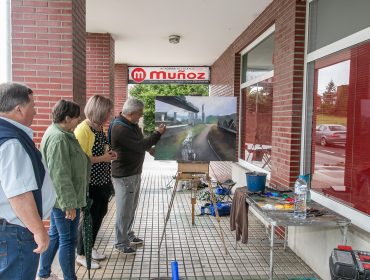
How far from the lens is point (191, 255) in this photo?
4.36 m

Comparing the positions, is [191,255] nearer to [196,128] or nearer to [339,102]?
[196,128]

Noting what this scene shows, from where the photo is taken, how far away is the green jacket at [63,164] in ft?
9.70

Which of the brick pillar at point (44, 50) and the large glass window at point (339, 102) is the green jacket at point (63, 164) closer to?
the brick pillar at point (44, 50)

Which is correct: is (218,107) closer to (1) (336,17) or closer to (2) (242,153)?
(1) (336,17)

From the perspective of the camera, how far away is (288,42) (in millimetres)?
4703

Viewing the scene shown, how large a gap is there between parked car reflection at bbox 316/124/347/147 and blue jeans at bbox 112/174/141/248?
6.74 feet

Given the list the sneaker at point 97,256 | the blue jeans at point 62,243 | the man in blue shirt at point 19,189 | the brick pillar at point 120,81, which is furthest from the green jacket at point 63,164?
the brick pillar at point 120,81

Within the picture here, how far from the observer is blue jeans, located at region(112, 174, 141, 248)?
13.6 ft

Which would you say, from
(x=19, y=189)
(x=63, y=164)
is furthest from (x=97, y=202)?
(x=19, y=189)

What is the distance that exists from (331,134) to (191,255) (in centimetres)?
203

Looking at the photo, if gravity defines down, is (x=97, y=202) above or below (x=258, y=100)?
below

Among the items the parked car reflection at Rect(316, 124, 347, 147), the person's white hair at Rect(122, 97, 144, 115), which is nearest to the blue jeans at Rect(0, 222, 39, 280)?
the person's white hair at Rect(122, 97, 144, 115)

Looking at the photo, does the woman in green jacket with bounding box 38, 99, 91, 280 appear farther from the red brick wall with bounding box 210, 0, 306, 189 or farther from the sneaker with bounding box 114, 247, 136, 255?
the red brick wall with bounding box 210, 0, 306, 189

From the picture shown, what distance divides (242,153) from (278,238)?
2960 mm
